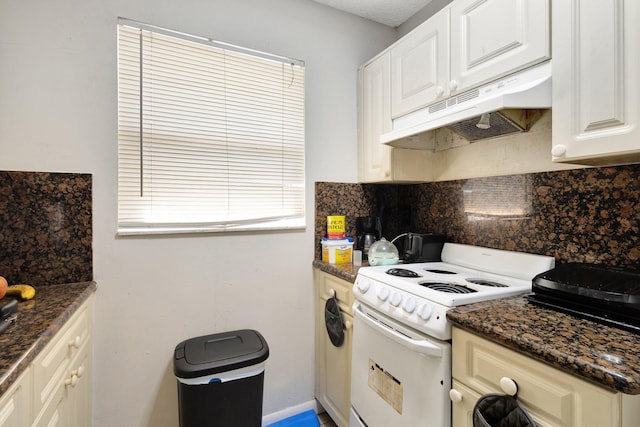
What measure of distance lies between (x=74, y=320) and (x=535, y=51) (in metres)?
1.99

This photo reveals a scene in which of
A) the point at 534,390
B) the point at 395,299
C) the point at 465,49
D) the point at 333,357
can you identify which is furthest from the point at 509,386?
the point at 465,49

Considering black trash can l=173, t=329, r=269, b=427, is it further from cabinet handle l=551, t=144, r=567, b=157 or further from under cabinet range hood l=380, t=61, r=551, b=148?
cabinet handle l=551, t=144, r=567, b=157

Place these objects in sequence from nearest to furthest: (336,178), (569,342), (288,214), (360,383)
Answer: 1. (569,342)
2. (360,383)
3. (288,214)
4. (336,178)

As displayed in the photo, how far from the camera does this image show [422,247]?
5.74 ft

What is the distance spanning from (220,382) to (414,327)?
904 millimetres

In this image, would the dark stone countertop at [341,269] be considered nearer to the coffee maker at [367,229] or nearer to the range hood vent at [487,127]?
the coffee maker at [367,229]

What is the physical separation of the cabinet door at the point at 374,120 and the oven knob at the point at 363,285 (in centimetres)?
69

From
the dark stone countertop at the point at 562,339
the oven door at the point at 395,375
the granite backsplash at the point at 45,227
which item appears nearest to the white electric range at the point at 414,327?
the oven door at the point at 395,375

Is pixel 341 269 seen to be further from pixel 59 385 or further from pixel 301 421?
pixel 59 385

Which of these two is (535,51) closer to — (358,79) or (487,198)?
(487,198)

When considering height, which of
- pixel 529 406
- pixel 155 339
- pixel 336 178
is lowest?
pixel 155 339

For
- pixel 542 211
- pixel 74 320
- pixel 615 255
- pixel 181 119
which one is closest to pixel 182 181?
pixel 181 119

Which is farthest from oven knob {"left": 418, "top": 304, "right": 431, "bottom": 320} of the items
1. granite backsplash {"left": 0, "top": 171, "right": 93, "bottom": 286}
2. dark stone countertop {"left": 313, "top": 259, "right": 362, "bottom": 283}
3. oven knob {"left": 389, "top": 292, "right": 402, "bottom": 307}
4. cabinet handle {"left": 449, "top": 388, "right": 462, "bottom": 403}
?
granite backsplash {"left": 0, "top": 171, "right": 93, "bottom": 286}

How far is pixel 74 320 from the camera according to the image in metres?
1.16
